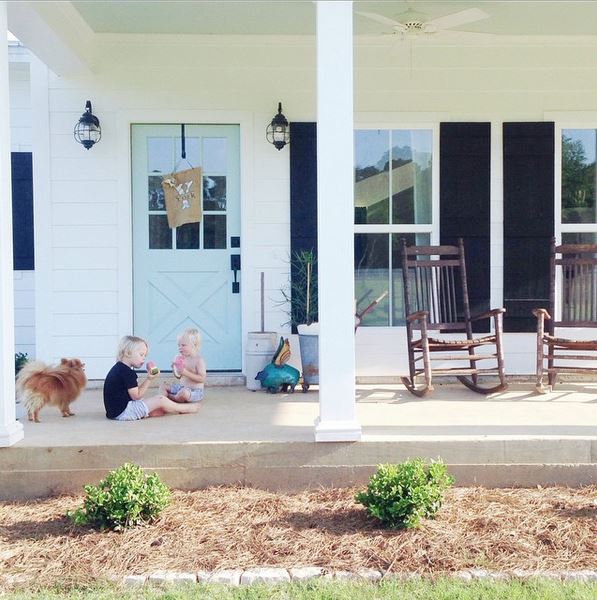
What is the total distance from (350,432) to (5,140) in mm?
2241

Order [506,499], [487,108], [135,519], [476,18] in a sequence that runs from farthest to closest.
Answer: [487,108] → [476,18] → [506,499] → [135,519]

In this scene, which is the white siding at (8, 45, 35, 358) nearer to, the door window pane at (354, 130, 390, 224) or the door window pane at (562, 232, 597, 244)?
the door window pane at (354, 130, 390, 224)

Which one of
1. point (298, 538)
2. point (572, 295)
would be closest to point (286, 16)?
point (572, 295)

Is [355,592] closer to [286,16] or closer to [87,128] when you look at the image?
[286,16]

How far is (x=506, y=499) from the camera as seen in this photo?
3.67m

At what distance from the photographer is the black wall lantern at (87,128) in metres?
5.73

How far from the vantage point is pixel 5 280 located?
3.94 meters

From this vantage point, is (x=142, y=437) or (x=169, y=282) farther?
(x=169, y=282)

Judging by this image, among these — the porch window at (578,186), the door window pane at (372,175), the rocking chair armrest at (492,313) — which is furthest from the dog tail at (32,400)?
the porch window at (578,186)

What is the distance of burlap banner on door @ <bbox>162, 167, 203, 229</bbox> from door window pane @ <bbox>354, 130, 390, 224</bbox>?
1213 mm

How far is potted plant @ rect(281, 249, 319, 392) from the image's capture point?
5586 mm

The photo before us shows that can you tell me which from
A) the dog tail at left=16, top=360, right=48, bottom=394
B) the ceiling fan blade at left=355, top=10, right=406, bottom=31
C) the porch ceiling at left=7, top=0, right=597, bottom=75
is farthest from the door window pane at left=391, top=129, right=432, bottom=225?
the dog tail at left=16, top=360, right=48, bottom=394

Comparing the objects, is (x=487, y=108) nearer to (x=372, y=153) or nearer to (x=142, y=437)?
(x=372, y=153)

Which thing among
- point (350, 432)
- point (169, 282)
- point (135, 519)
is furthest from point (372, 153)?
point (135, 519)
